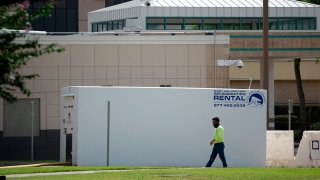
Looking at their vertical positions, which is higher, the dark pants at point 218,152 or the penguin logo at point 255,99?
the penguin logo at point 255,99

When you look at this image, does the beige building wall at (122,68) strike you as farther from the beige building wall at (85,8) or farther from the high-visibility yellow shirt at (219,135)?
the beige building wall at (85,8)

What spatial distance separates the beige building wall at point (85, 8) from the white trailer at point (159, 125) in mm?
39372

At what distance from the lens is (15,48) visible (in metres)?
14.4

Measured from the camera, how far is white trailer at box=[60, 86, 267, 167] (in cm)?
3056

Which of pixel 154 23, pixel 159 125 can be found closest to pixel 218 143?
pixel 159 125

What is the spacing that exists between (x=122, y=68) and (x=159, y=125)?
8525mm

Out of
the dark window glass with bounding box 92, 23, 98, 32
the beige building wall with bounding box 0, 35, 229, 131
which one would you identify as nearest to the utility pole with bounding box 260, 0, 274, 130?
the beige building wall with bounding box 0, 35, 229, 131

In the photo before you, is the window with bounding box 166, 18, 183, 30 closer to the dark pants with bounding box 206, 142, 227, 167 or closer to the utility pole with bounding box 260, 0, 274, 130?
the utility pole with bounding box 260, 0, 274, 130

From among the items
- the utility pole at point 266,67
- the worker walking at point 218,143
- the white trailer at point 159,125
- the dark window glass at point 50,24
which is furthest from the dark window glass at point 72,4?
the worker walking at point 218,143

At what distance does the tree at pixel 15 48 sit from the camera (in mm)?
13992

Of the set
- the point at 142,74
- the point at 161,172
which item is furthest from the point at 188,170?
the point at 142,74

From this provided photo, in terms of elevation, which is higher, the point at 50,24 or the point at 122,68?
the point at 50,24

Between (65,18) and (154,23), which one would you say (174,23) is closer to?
(154,23)

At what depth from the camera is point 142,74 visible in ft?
130
